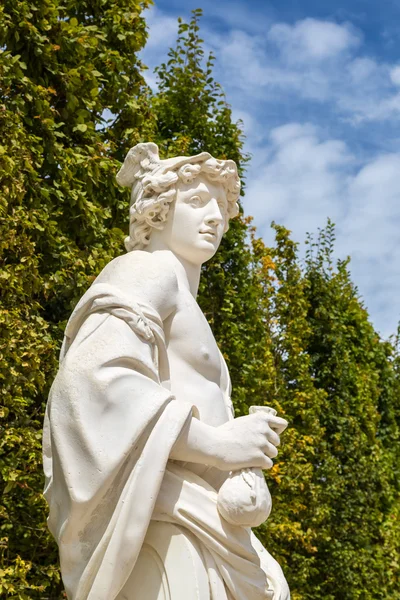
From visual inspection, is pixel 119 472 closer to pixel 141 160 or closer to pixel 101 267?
pixel 141 160

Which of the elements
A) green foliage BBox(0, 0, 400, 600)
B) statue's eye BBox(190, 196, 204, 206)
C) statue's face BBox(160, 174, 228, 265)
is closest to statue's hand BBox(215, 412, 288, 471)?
statue's face BBox(160, 174, 228, 265)

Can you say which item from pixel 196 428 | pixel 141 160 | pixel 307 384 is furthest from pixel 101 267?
pixel 307 384

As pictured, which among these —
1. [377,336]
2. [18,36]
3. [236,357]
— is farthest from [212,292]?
[377,336]

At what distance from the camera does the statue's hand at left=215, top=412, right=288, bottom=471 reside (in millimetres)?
3691

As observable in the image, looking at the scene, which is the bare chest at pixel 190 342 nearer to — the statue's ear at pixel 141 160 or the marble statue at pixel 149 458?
the marble statue at pixel 149 458

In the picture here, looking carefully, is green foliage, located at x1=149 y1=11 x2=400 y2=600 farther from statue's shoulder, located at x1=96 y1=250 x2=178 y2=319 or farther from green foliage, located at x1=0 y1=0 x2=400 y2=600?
statue's shoulder, located at x1=96 y1=250 x2=178 y2=319

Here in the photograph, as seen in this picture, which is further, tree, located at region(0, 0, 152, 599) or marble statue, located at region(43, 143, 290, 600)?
tree, located at region(0, 0, 152, 599)

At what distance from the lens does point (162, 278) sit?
3.99 m

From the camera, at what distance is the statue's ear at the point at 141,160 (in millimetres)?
4355

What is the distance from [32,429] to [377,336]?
1226 centimetres

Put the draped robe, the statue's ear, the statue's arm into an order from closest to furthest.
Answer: the draped robe, the statue's arm, the statue's ear

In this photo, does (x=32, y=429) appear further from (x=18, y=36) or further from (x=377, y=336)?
(x=377, y=336)

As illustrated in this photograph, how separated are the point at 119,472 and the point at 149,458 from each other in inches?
4.8

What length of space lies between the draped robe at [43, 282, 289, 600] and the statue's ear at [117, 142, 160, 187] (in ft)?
2.73
